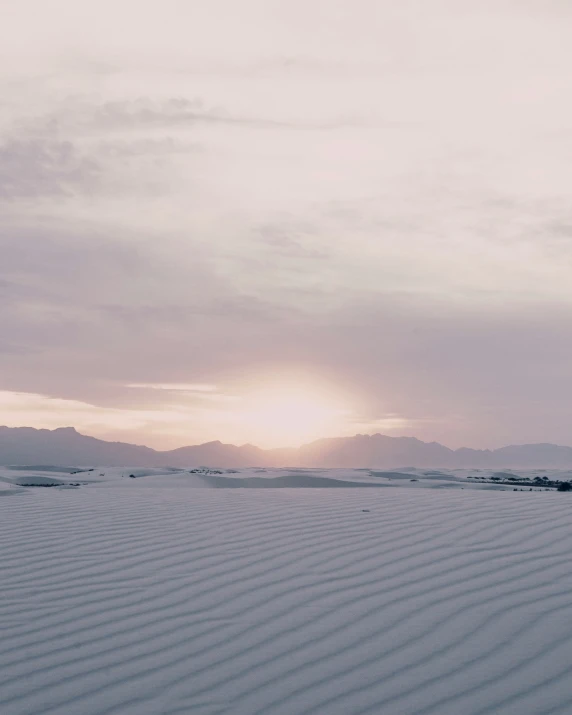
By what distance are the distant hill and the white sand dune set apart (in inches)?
2826

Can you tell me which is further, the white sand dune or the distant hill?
the distant hill

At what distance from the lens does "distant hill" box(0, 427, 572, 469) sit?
81938 mm

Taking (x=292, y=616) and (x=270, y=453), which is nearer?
(x=292, y=616)

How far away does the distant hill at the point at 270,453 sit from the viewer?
81938 mm

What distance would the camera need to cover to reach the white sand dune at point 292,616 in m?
3.57

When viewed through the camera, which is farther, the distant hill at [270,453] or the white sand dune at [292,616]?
the distant hill at [270,453]

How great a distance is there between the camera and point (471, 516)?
7.43 metres

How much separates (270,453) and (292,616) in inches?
3431

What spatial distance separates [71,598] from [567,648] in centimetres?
304

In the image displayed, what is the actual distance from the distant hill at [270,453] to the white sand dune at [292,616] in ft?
235

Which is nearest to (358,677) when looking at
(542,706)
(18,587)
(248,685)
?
(248,685)

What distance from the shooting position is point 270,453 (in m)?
91.1

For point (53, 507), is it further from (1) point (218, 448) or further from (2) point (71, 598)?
(1) point (218, 448)

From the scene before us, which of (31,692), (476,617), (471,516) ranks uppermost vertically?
(471,516)
